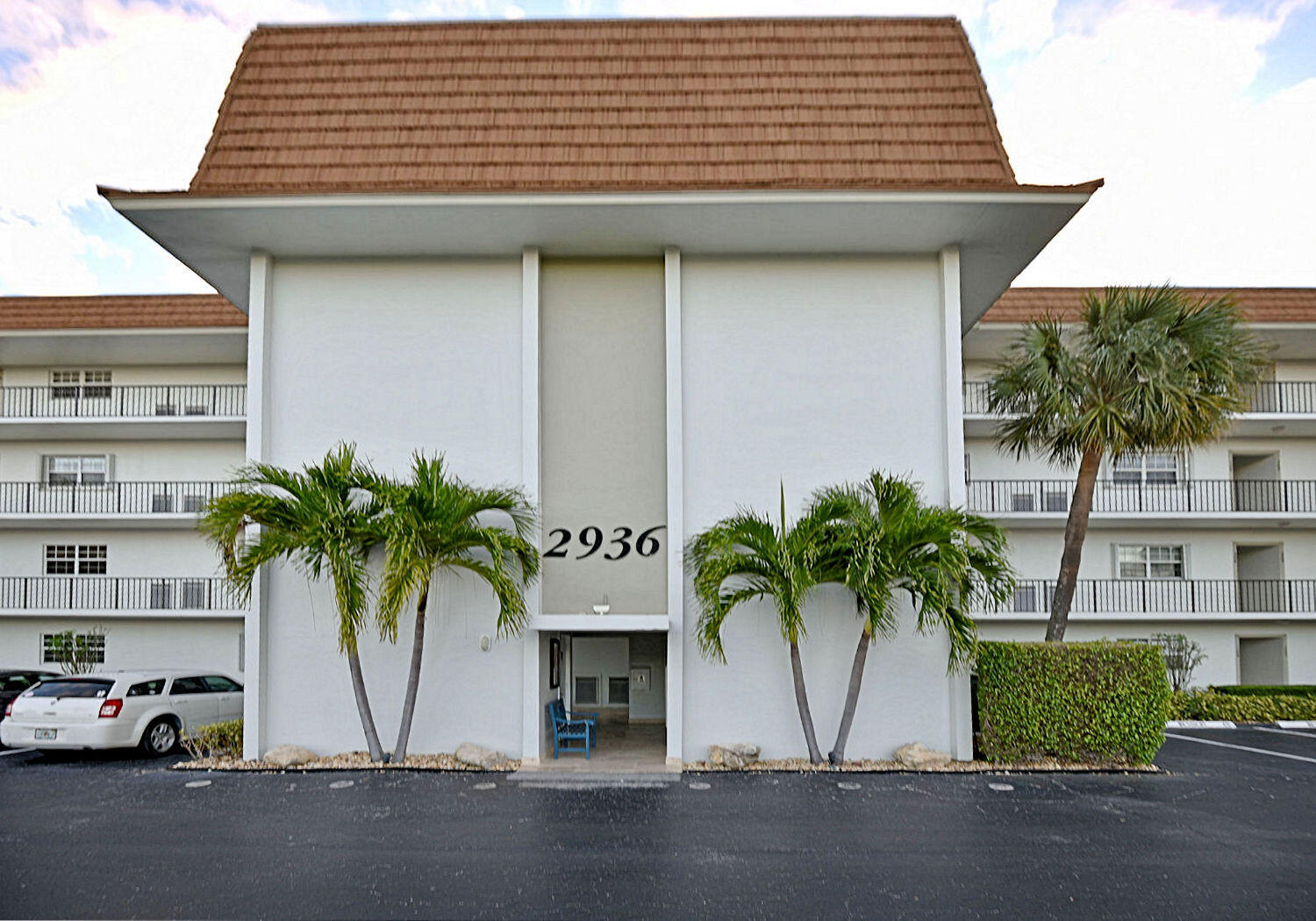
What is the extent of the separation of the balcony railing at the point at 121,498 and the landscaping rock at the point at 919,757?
1737cm

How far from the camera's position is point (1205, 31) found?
17.8m

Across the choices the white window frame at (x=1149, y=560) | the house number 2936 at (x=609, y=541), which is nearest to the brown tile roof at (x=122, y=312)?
the house number 2936 at (x=609, y=541)

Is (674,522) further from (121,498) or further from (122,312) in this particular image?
(121,498)

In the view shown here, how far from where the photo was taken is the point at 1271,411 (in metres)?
24.6

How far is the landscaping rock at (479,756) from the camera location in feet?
46.4

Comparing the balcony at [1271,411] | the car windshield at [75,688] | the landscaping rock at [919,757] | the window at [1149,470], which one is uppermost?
the balcony at [1271,411]

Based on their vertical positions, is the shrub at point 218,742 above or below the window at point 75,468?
below

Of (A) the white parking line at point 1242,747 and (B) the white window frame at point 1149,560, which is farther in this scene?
(B) the white window frame at point 1149,560

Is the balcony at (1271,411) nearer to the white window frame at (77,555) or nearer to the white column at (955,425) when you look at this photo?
the white column at (955,425)

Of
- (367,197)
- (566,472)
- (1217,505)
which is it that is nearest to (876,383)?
(566,472)

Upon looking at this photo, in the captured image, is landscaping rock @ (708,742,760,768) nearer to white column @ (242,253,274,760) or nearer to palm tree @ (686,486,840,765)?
palm tree @ (686,486,840,765)

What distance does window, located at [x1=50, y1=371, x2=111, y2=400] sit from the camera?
26578 millimetres

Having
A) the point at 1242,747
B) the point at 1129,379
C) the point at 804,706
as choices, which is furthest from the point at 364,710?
the point at 1242,747

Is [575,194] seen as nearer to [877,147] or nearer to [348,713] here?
[877,147]
